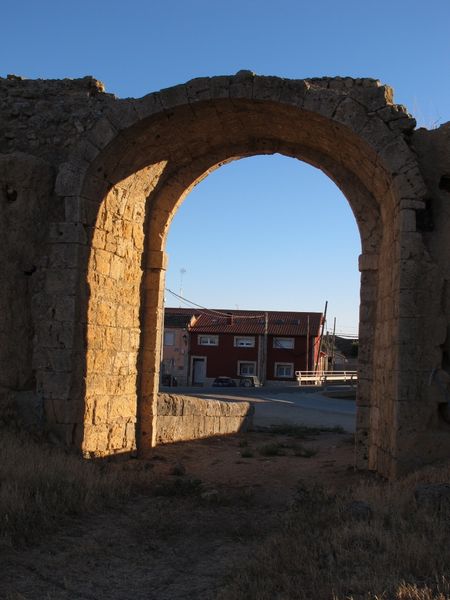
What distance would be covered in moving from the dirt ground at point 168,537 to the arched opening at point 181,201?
882 mm

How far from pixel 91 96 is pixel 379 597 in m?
6.80

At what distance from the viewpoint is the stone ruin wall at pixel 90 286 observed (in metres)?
6.88

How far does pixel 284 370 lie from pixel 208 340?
4783 mm

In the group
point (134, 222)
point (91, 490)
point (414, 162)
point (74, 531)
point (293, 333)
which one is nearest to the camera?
point (74, 531)

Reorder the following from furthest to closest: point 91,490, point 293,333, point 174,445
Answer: point 293,333, point 174,445, point 91,490

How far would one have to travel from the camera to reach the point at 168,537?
531 cm

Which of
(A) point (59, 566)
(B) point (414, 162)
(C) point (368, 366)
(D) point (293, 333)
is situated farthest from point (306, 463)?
(D) point (293, 333)

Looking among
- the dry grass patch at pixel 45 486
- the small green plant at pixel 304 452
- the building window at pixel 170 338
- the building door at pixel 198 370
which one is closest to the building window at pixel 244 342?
the building door at pixel 198 370

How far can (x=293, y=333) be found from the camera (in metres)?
37.7

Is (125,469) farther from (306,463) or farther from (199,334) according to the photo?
(199,334)

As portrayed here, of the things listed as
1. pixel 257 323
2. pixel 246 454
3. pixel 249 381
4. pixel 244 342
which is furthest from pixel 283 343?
pixel 246 454

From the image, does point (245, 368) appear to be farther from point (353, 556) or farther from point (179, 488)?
point (353, 556)

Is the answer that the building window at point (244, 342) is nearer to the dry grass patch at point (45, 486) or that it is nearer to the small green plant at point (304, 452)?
the small green plant at point (304, 452)

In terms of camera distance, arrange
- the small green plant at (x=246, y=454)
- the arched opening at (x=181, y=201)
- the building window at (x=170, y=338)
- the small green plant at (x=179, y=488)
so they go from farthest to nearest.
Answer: the building window at (x=170, y=338) → the small green plant at (x=246, y=454) → the arched opening at (x=181, y=201) → the small green plant at (x=179, y=488)
